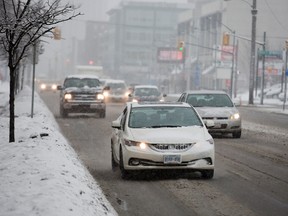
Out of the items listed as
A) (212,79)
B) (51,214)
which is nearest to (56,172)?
(51,214)

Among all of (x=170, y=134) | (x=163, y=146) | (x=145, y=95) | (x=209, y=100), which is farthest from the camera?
(x=145, y=95)

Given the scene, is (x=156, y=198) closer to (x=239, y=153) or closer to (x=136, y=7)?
(x=239, y=153)

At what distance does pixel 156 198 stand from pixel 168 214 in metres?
1.31

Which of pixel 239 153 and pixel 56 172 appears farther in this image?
pixel 239 153

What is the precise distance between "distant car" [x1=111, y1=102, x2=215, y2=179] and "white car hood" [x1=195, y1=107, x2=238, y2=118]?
880cm

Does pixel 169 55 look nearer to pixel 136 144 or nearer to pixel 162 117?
pixel 162 117

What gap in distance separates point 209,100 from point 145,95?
17.0 m

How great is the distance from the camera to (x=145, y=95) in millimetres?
40438

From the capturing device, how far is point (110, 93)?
2037 inches

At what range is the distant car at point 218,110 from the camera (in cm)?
2228

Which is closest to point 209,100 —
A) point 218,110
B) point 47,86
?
point 218,110

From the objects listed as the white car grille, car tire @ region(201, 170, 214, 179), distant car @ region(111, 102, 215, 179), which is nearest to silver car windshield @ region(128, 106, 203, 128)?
distant car @ region(111, 102, 215, 179)

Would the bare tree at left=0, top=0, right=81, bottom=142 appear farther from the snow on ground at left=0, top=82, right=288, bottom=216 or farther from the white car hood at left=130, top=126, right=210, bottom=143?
the white car hood at left=130, top=126, right=210, bottom=143

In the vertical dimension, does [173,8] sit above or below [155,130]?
above
